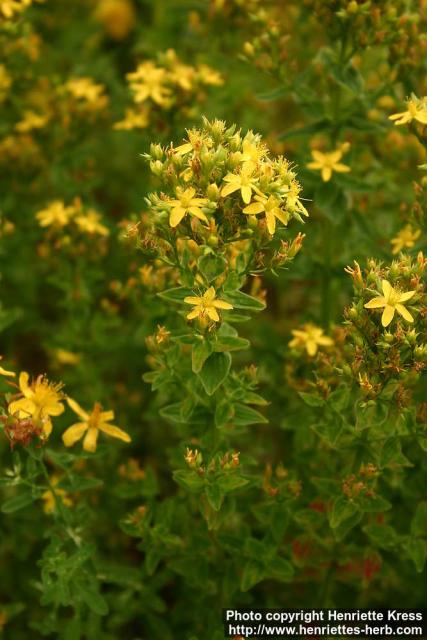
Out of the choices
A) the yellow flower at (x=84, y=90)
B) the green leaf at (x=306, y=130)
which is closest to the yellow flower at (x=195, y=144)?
the green leaf at (x=306, y=130)

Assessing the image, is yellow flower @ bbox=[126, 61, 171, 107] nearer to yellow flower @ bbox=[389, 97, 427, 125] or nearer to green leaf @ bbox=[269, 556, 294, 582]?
yellow flower @ bbox=[389, 97, 427, 125]

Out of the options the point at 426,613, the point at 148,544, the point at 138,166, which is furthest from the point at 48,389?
the point at 138,166

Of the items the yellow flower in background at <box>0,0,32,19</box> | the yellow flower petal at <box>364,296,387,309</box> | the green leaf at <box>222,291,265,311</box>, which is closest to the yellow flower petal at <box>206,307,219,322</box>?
the green leaf at <box>222,291,265,311</box>

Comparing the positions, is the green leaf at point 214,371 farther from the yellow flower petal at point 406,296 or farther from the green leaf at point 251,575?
the green leaf at point 251,575

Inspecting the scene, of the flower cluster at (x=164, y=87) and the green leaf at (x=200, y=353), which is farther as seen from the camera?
the flower cluster at (x=164, y=87)

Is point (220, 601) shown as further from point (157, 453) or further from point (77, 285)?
point (77, 285)

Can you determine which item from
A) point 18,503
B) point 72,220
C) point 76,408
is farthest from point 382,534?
point 72,220

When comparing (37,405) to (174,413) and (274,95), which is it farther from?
(274,95)
